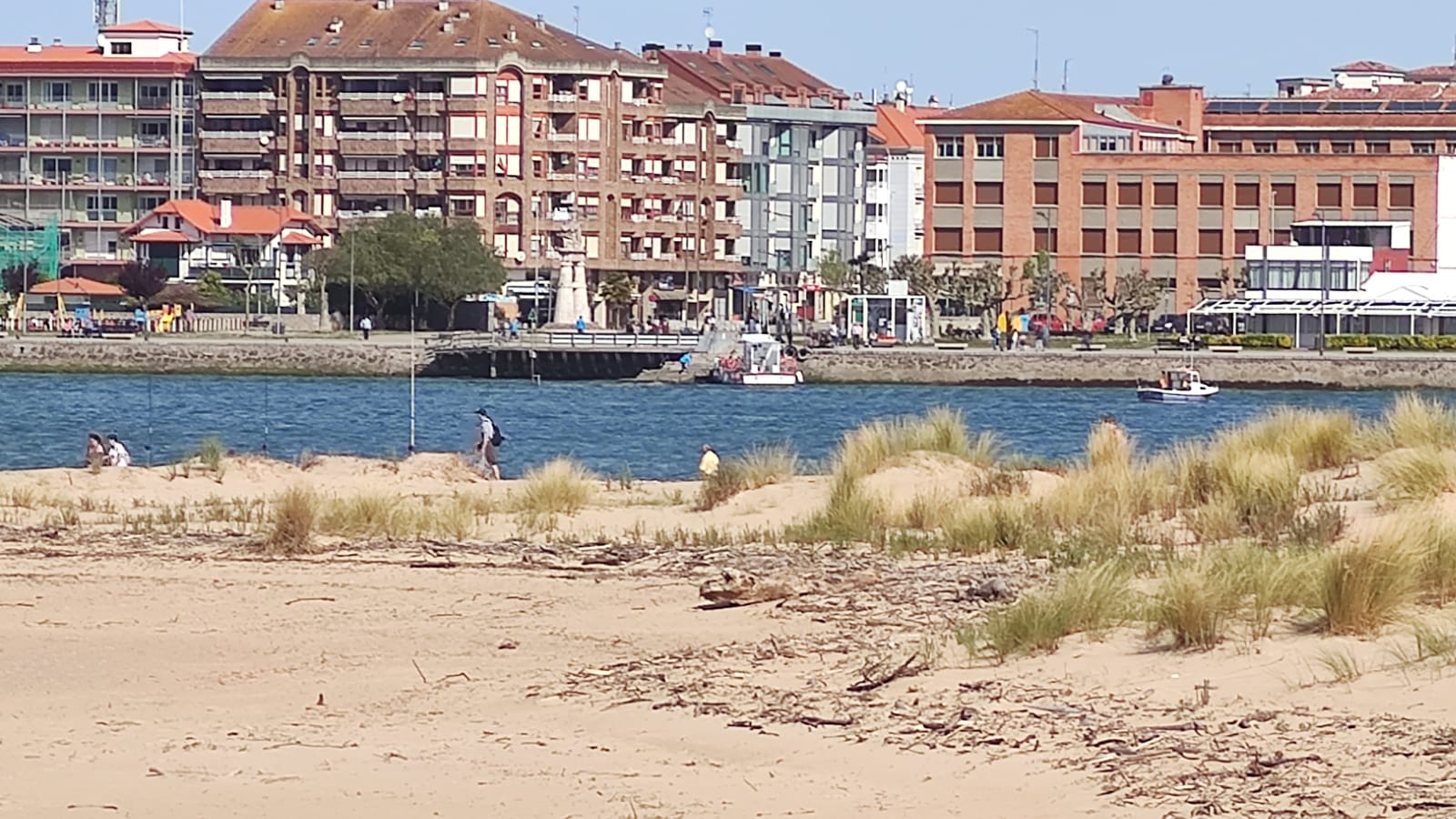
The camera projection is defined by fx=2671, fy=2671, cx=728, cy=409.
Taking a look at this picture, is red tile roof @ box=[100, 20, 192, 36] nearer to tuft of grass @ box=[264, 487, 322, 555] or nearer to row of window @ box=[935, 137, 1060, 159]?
row of window @ box=[935, 137, 1060, 159]

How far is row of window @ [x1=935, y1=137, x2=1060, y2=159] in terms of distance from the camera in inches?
4879

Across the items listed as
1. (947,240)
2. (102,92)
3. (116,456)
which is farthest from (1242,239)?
(116,456)

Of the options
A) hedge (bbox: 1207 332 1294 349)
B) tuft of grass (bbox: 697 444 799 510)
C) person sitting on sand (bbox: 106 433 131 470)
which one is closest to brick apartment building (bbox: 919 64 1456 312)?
hedge (bbox: 1207 332 1294 349)

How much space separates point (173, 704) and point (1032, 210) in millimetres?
112993

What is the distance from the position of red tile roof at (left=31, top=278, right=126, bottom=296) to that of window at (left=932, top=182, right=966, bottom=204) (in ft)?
125

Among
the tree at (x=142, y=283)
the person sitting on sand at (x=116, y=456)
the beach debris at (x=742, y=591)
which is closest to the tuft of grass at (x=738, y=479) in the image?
the beach debris at (x=742, y=591)

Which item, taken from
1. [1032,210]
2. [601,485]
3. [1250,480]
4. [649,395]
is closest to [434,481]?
[601,485]

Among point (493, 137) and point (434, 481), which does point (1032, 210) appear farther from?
point (434, 481)

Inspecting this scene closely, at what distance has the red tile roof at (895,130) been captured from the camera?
15275 cm

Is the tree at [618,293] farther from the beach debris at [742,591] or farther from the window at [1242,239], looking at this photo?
the beach debris at [742,591]

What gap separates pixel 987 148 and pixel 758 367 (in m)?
39.4

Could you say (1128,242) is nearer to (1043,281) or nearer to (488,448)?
(1043,281)

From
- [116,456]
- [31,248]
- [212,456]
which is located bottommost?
[116,456]

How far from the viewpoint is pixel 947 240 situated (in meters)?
126
